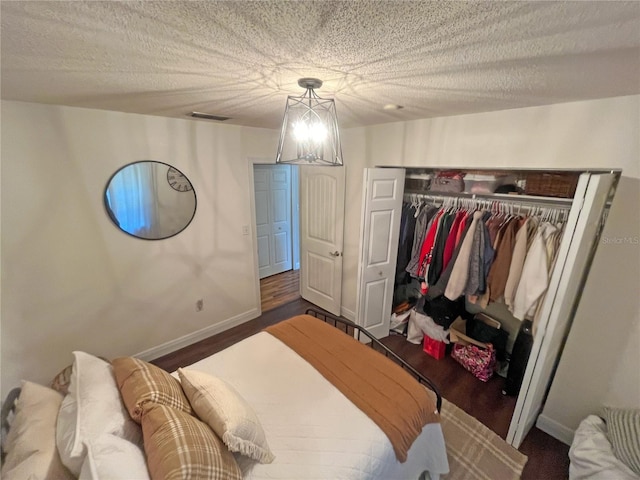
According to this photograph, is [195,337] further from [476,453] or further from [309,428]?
[476,453]

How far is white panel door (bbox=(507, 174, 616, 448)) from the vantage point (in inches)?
52.4

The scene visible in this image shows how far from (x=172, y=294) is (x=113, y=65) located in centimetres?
210

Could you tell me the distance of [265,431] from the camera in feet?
4.37

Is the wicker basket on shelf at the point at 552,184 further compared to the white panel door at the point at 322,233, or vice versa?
the white panel door at the point at 322,233

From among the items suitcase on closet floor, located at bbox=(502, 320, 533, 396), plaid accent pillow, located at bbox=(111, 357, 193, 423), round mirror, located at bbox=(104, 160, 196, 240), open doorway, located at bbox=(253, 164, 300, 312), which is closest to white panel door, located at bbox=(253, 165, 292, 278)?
open doorway, located at bbox=(253, 164, 300, 312)

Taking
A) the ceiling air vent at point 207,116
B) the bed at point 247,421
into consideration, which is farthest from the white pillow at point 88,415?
the ceiling air vent at point 207,116

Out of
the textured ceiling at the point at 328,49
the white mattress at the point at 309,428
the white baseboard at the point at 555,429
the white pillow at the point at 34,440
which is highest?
the textured ceiling at the point at 328,49

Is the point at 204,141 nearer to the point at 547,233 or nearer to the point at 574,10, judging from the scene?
the point at 574,10

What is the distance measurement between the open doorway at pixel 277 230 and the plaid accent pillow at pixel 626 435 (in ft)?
10.4

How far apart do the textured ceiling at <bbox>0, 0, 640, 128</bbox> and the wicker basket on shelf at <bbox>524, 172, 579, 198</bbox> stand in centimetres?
55

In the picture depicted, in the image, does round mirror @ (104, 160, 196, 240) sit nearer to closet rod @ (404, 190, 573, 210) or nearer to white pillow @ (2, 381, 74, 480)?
white pillow @ (2, 381, 74, 480)

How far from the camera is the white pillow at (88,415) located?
955mm

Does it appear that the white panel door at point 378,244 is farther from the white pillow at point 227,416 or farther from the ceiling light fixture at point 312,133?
the white pillow at point 227,416

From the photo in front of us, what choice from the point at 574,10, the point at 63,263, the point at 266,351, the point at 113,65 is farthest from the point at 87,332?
the point at 574,10
